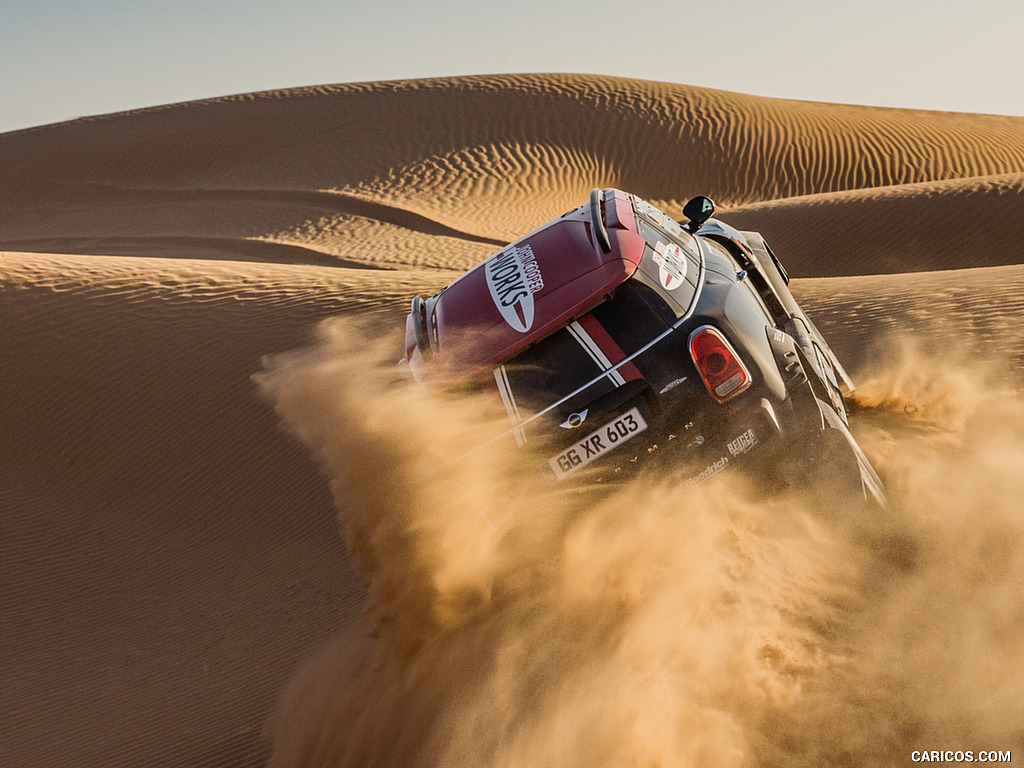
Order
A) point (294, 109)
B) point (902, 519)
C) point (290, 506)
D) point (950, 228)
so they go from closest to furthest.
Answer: point (902, 519) → point (290, 506) → point (950, 228) → point (294, 109)

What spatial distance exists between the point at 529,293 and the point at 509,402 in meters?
0.52

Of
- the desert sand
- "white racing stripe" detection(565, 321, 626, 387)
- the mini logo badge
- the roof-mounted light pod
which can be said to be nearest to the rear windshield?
"white racing stripe" detection(565, 321, 626, 387)

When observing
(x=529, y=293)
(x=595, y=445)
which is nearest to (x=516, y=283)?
(x=529, y=293)

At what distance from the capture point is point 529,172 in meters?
27.9

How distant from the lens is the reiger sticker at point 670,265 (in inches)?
153

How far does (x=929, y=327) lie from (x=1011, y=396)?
4.91ft

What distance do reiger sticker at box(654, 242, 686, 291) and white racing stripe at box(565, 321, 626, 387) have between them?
473mm

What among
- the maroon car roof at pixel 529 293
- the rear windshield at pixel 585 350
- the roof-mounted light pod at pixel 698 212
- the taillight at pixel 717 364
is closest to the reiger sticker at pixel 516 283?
the maroon car roof at pixel 529 293

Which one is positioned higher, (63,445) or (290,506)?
(63,445)

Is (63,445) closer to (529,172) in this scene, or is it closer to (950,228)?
(950,228)

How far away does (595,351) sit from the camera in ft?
12.0

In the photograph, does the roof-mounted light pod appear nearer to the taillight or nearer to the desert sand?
the taillight

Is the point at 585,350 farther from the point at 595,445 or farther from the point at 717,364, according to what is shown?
the point at 717,364

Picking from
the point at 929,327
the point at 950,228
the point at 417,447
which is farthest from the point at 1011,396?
the point at 950,228
